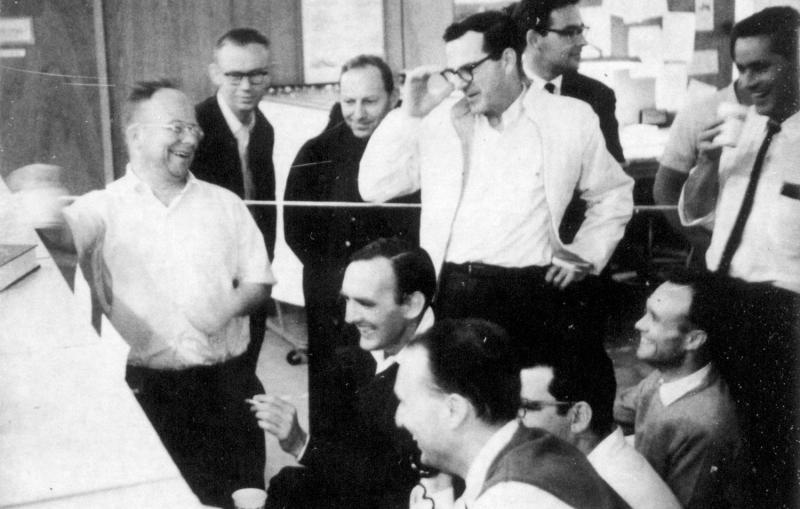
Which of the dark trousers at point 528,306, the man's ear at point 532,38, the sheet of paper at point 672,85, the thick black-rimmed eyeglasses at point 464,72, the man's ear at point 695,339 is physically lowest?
the man's ear at point 695,339

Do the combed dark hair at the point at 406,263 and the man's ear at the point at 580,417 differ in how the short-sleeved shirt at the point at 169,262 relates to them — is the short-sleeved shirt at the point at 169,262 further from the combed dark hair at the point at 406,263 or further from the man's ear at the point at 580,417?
the man's ear at the point at 580,417

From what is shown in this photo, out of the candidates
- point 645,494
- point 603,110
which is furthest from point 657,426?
point 603,110

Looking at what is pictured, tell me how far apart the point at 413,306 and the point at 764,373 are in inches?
35.9

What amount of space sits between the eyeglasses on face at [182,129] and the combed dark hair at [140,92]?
0.14ft

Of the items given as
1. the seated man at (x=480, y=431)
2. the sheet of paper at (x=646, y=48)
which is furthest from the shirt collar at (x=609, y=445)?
the sheet of paper at (x=646, y=48)

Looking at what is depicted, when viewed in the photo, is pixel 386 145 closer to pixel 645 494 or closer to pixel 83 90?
pixel 83 90

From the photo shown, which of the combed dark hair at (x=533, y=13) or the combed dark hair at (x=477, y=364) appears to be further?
Answer: the combed dark hair at (x=533, y=13)

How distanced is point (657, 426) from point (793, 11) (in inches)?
42.7

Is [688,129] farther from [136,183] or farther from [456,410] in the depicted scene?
[136,183]

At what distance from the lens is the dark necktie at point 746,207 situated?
225 cm

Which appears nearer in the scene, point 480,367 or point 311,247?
point 480,367

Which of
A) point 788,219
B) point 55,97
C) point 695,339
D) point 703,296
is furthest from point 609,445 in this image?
point 55,97

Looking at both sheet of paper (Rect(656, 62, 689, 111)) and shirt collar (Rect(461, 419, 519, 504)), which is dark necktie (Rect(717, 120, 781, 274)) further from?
shirt collar (Rect(461, 419, 519, 504))

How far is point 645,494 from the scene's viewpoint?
2.23 meters
